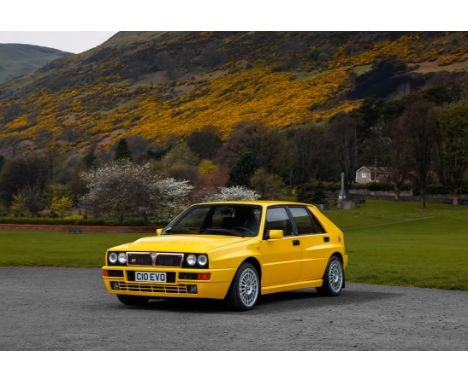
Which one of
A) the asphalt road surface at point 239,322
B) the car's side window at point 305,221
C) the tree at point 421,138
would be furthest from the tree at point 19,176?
the car's side window at point 305,221

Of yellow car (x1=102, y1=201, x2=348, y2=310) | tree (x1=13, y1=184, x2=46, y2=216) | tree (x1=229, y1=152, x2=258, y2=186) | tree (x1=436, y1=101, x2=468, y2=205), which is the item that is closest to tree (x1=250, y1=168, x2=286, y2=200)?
tree (x1=229, y1=152, x2=258, y2=186)

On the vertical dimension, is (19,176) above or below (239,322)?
above

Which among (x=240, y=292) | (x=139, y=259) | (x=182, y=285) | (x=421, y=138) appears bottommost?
(x=240, y=292)

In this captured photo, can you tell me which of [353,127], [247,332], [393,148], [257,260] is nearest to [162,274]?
[257,260]

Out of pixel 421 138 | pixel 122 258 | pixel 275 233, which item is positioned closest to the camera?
pixel 122 258

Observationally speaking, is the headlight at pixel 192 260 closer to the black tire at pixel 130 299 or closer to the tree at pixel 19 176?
the black tire at pixel 130 299

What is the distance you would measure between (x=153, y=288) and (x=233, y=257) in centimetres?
126

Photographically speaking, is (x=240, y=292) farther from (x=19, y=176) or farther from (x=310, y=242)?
(x=19, y=176)

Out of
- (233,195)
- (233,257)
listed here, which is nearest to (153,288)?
(233,257)

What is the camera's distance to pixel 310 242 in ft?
49.1

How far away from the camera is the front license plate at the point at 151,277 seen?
1267 centimetres

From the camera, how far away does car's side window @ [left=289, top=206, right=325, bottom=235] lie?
590 inches

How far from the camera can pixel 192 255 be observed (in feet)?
41.2

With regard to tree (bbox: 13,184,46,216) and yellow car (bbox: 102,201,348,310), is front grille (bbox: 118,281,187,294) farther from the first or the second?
tree (bbox: 13,184,46,216)
